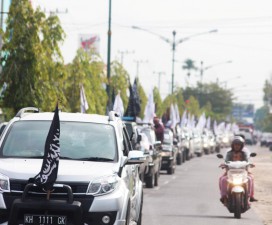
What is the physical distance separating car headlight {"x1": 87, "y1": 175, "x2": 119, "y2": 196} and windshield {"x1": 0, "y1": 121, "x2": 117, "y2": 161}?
852mm

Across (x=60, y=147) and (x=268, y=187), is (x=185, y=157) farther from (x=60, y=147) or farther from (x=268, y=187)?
(x=60, y=147)

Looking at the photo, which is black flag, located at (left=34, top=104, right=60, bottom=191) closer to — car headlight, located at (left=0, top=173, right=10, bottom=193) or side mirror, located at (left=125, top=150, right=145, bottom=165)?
car headlight, located at (left=0, top=173, right=10, bottom=193)

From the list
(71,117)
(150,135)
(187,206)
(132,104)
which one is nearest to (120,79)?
(132,104)

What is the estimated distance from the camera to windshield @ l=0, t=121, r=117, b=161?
14.0 meters

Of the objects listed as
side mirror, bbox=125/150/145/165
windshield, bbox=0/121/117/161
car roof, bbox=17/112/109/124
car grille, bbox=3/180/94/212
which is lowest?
car grille, bbox=3/180/94/212

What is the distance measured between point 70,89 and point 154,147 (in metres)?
19.9

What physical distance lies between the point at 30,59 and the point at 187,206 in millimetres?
11332

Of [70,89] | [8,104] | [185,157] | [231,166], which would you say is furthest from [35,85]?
[185,157]

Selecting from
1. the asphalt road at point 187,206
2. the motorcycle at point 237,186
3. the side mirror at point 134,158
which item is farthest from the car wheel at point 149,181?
the side mirror at point 134,158

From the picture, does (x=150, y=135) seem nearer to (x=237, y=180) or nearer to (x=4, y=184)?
(x=237, y=180)

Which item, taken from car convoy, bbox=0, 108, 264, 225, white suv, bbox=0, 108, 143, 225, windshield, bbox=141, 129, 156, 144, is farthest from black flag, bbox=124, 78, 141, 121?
white suv, bbox=0, 108, 143, 225

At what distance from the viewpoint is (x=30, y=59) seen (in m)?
33.3

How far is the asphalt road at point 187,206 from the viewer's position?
19.6m

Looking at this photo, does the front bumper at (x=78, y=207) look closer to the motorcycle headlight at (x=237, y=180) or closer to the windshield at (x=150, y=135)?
the motorcycle headlight at (x=237, y=180)
